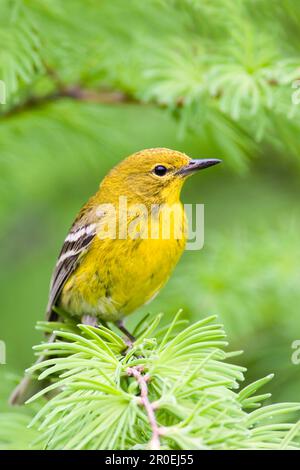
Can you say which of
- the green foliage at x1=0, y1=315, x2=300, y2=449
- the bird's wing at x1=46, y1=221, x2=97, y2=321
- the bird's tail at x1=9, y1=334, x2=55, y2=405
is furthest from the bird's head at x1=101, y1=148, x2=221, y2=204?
the green foliage at x1=0, y1=315, x2=300, y2=449

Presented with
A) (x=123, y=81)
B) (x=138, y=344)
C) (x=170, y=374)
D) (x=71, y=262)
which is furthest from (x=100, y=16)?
(x=170, y=374)

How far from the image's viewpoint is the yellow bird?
2926 millimetres

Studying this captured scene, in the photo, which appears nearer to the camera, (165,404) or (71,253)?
(165,404)

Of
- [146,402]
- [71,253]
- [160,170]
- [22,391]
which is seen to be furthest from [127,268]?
[146,402]

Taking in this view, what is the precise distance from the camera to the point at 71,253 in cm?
323

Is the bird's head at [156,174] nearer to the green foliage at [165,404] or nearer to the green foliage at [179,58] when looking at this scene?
the green foliage at [179,58]

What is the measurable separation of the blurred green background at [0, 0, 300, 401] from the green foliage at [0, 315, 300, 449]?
3.24 feet

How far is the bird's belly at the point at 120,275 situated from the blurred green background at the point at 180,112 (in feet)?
1.01

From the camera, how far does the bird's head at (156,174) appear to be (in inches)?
123

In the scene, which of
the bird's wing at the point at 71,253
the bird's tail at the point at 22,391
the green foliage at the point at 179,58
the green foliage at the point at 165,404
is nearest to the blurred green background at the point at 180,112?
the green foliage at the point at 179,58

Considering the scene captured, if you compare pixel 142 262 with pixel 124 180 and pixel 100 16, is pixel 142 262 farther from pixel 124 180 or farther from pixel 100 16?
pixel 100 16

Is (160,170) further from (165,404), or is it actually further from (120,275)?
(165,404)

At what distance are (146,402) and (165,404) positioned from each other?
0.22 feet

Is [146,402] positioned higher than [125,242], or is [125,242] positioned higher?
[125,242]
